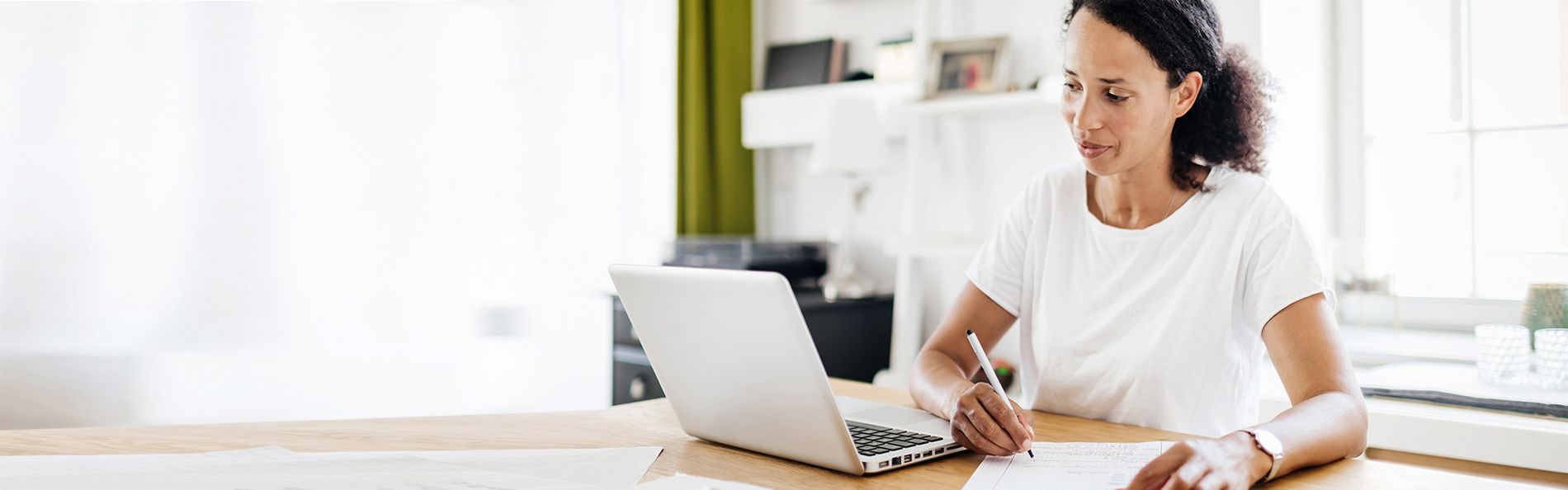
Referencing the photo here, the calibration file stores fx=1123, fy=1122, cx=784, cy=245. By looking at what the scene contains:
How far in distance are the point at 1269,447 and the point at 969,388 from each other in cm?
30

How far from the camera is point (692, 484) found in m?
0.98

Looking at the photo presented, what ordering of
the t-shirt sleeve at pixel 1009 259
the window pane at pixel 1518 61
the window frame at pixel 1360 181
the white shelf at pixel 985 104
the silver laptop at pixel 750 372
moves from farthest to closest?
the white shelf at pixel 985 104
the window frame at pixel 1360 181
the window pane at pixel 1518 61
the t-shirt sleeve at pixel 1009 259
the silver laptop at pixel 750 372

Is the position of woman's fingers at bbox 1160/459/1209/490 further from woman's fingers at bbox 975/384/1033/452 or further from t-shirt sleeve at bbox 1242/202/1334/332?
t-shirt sleeve at bbox 1242/202/1334/332

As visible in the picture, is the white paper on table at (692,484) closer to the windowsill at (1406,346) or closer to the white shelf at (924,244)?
the windowsill at (1406,346)

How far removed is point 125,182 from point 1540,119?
9.14 ft

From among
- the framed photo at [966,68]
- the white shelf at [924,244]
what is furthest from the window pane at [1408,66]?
the white shelf at [924,244]

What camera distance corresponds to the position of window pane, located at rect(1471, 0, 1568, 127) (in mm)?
2084

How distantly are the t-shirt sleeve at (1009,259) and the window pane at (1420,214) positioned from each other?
1103mm

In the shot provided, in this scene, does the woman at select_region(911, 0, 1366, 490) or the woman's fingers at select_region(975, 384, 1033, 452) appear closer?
the woman's fingers at select_region(975, 384, 1033, 452)

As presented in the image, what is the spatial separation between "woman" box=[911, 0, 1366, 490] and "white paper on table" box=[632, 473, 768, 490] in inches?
12.1

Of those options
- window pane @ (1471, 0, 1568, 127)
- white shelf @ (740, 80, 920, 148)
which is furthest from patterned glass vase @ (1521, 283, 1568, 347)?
white shelf @ (740, 80, 920, 148)

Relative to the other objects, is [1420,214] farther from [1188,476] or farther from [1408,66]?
[1188,476]

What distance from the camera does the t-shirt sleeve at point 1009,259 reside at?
161 centimetres

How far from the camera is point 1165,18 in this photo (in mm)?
1373
